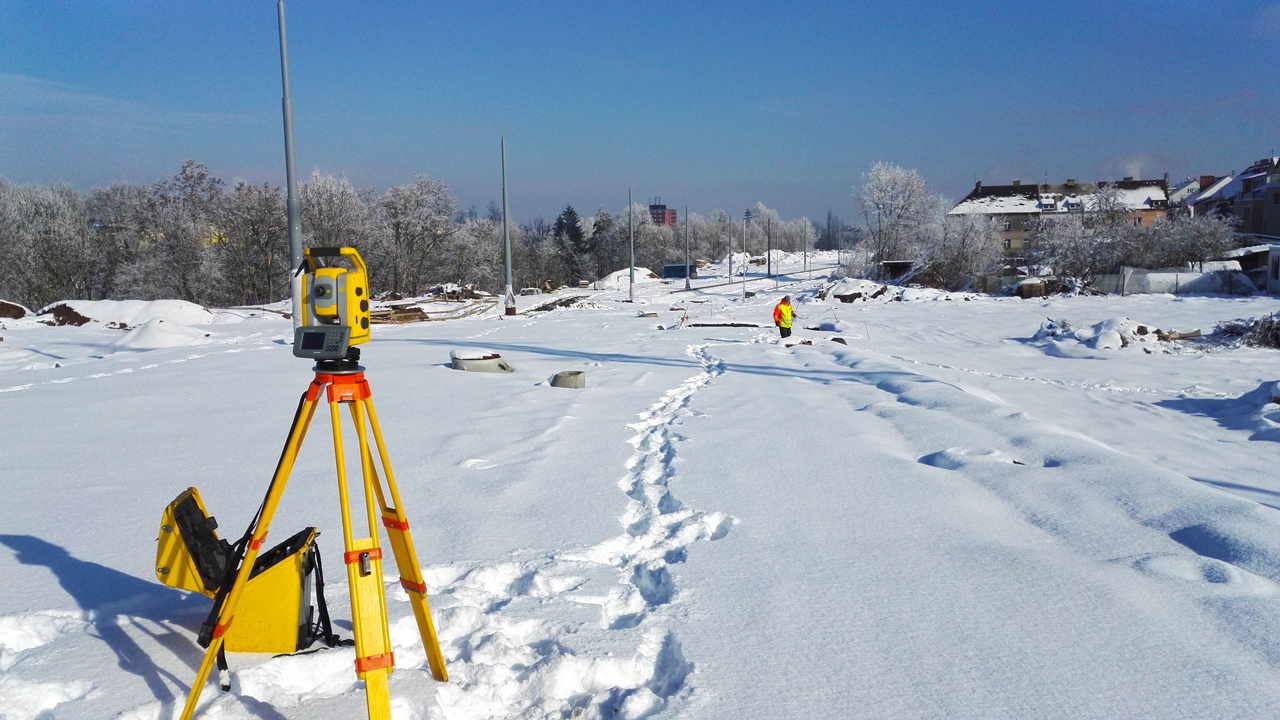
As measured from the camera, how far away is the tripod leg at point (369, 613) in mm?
2562

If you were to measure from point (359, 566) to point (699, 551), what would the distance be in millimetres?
2259

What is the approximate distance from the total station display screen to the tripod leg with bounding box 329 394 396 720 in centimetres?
21

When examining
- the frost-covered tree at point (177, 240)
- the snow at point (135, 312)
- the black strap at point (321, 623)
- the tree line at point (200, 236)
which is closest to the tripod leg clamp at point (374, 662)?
the black strap at point (321, 623)

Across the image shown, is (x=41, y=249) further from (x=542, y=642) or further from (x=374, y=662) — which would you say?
(x=374, y=662)

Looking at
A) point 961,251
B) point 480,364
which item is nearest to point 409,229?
point 961,251

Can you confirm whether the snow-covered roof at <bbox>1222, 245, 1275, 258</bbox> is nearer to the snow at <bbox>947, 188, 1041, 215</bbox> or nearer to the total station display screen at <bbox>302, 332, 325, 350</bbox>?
the snow at <bbox>947, 188, 1041, 215</bbox>

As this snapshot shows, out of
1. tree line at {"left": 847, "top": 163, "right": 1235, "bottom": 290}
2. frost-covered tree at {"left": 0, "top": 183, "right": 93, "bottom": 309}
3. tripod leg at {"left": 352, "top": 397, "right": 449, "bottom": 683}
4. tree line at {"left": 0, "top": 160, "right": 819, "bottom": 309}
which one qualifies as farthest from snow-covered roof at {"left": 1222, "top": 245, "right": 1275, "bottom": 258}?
frost-covered tree at {"left": 0, "top": 183, "right": 93, "bottom": 309}

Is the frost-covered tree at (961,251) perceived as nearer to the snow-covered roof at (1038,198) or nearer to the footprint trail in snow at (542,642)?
the snow-covered roof at (1038,198)

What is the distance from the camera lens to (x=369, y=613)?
2.65 m

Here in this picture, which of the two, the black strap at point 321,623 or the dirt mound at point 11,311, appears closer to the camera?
the black strap at point 321,623

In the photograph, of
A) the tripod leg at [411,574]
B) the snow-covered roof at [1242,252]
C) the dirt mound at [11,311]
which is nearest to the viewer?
the tripod leg at [411,574]

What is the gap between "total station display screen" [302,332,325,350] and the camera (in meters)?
2.74

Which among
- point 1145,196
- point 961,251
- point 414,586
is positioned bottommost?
point 414,586

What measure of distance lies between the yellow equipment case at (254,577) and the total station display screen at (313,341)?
2.54 feet
